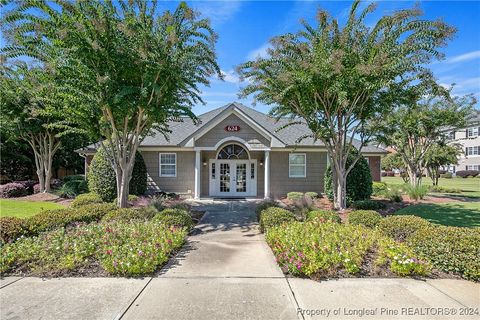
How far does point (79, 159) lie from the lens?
24359mm

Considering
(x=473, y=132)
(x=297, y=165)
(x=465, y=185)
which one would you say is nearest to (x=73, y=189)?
(x=297, y=165)

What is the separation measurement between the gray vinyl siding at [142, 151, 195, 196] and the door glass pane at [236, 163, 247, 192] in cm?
285

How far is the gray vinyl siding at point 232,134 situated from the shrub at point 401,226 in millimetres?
9457

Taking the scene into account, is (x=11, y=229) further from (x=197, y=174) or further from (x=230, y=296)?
(x=197, y=174)

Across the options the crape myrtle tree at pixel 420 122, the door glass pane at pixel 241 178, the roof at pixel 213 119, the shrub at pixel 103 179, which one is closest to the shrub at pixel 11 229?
the shrub at pixel 103 179

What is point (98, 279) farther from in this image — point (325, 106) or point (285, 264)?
point (325, 106)

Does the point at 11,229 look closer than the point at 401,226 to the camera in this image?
Yes

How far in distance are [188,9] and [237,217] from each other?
306 inches

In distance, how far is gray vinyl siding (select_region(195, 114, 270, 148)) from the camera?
15852mm

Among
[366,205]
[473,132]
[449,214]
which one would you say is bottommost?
[449,214]

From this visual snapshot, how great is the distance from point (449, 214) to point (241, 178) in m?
10.5

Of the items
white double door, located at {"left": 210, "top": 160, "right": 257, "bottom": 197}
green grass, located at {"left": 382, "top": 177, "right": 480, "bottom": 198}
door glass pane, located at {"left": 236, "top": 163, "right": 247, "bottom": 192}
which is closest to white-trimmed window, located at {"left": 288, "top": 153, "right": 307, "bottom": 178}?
white double door, located at {"left": 210, "top": 160, "right": 257, "bottom": 197}

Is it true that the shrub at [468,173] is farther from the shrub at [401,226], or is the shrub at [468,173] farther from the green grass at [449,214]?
the shrub at [401,226]

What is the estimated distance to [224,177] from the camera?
1697cm
